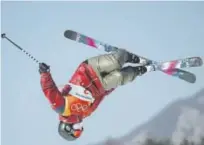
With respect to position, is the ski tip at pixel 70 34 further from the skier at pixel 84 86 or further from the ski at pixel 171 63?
the skier at pixel 84 86

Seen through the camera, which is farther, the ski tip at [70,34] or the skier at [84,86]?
the ski tip at [70,34]

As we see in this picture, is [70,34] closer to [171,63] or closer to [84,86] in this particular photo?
[84,86]

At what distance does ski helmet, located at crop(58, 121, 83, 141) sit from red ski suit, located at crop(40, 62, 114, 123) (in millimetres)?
29

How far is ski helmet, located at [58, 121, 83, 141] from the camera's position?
2773 mm

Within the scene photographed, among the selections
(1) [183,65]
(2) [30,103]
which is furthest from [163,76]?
(2) [30,103]

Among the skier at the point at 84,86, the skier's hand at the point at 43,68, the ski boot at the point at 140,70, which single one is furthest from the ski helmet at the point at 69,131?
the ski boot at the point at 140,70

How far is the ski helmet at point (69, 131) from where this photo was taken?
9.10 ft

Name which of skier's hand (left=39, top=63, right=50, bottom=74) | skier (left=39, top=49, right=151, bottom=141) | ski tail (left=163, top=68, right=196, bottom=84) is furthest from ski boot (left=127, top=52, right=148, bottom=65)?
skier's hand (left=39, top=63, right=50, bottom=74)

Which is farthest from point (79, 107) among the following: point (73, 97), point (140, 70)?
point (140, 70)

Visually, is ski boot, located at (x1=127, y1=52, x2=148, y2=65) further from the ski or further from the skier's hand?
Result: the skier's hand

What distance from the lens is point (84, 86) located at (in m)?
2.77

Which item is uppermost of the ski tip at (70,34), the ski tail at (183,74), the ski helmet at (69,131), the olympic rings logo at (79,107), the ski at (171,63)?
the ski tip at (70,34)

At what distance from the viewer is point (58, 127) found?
9.13 ft

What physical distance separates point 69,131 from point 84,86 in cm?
27
